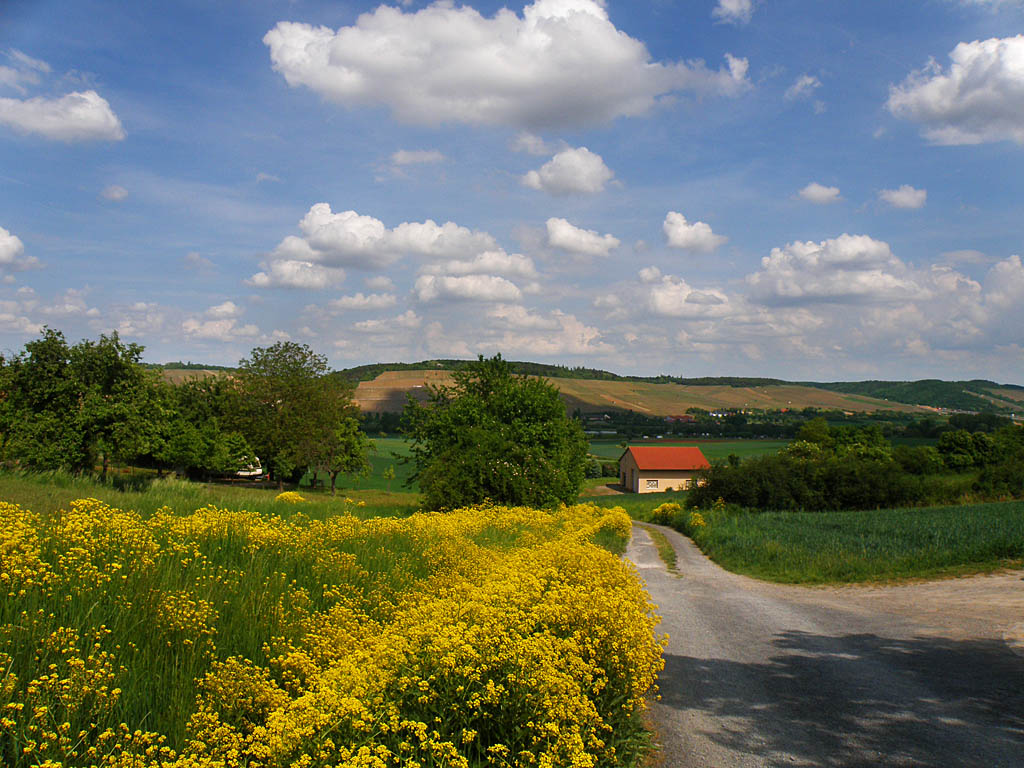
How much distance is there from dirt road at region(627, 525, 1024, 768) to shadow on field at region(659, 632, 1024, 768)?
13mm

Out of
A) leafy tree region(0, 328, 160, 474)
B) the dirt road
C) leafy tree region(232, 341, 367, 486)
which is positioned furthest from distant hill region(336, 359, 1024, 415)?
the dirt road

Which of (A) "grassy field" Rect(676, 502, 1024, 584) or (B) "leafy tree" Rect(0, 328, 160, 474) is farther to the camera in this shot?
(B) "leafy tree" Rect(0, 328, 160, 474)

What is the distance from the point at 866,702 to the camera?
22.5ft

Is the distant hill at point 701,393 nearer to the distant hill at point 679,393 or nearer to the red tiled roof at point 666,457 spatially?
the distant hill at point 679,393

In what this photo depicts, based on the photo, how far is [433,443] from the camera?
35281 millimetres

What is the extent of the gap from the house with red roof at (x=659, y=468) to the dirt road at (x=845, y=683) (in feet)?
251

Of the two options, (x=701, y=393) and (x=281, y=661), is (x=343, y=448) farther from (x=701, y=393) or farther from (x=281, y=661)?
(x=701, y=393)

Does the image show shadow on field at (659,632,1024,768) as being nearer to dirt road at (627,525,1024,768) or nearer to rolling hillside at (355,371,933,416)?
dirt road at (627,525,1024,768)

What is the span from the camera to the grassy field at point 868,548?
18.3 m

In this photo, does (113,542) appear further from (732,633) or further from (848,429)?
(848,429)

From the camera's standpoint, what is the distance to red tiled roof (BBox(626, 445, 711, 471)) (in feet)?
297

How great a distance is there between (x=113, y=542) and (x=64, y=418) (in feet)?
98.0

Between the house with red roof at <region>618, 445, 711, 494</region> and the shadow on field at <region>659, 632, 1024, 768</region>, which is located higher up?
the shadow on field at <region>659, 632, 1024, 768</region>

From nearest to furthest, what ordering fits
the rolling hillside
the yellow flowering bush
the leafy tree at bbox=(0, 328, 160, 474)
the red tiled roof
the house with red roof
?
the yellow flowering bush < the leafy tree at bbox=(0, 328, 160, 474) < the house with red roof < the red tiled roof < the rolling hillside
